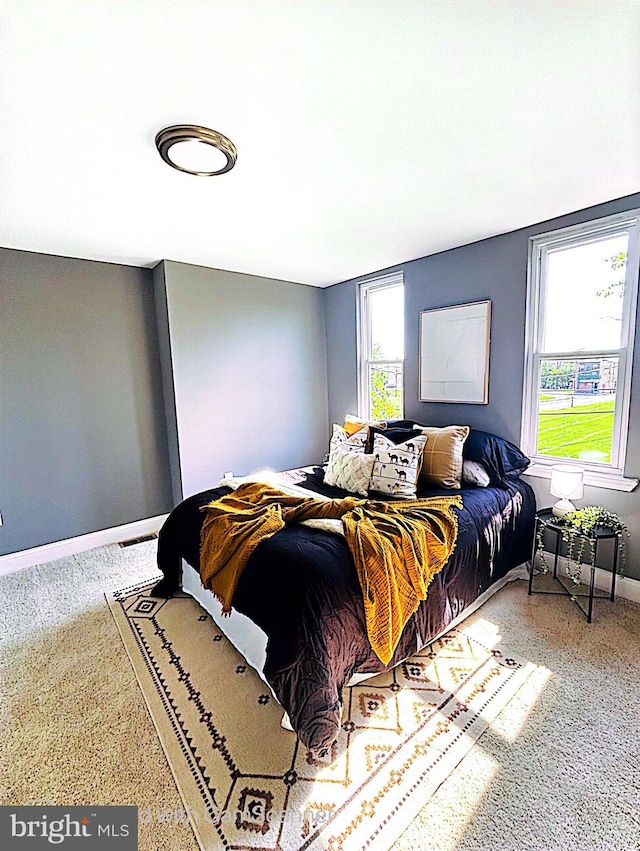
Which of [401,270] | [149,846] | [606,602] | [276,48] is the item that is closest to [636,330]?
[606,602]

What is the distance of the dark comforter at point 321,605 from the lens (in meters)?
1.43

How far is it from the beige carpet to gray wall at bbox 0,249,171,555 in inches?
39.3

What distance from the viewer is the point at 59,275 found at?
3080mm

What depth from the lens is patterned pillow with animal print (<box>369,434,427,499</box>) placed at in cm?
247

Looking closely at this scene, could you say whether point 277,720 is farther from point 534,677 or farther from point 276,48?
point 276,48

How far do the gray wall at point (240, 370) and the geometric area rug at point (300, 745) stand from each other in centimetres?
180

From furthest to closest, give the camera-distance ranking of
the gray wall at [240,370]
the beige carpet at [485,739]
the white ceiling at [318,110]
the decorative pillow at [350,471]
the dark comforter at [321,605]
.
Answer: the gray wall at [240,370], the decorative pillow at [350,471], the dark comforter at [321,605], the beige carpet at [485,739], the white ceiling at [318,110]

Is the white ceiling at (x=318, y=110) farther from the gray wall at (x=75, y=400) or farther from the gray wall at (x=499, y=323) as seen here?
the gray wall at (x=75, y=400)

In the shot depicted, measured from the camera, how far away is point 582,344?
8.43 ft

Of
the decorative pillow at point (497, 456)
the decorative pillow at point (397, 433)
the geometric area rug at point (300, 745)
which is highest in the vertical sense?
the decorative pillow at point (397, 433)

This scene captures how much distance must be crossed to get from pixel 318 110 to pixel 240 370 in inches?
99.6

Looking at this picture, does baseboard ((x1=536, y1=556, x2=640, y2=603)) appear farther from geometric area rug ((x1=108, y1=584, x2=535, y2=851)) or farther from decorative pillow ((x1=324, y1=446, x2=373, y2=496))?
decorative pillow ((x1=324, y1=446, x2=373, y2=496))

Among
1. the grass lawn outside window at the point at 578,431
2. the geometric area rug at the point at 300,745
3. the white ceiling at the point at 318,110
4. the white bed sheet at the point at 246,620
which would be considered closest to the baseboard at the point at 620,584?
the white bed sheet at the point at 246,620

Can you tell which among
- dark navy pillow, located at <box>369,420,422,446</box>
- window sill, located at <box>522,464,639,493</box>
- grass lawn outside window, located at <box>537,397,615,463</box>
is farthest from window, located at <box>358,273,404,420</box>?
window sill, located at <box>522,464,639,493</box>
